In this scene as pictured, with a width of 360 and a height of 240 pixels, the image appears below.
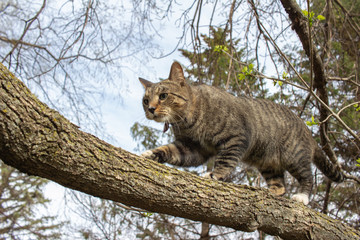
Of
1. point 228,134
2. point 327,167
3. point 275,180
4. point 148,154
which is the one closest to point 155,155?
point 148,154

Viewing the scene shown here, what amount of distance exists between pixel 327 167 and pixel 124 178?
334cm

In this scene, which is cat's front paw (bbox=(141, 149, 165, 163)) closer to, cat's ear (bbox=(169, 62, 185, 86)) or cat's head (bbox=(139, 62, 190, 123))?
cat's head (bbox=(139, 62, 190, 123))

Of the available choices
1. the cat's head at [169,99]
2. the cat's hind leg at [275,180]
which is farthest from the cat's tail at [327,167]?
the cat's head at [169,99]

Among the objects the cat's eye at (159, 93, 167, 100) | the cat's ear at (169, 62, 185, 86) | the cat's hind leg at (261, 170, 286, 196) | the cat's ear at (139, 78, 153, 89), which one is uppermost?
the cat's ear at (169, 62, 185, 86)

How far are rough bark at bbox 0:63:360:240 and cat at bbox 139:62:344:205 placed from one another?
2.94 feet

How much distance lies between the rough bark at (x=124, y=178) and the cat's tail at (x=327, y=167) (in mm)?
1540

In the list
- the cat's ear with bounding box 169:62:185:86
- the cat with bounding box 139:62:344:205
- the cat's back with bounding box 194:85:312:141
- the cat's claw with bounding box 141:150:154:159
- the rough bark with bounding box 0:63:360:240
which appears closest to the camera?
the rough bark with bounding box 0:63:360:240

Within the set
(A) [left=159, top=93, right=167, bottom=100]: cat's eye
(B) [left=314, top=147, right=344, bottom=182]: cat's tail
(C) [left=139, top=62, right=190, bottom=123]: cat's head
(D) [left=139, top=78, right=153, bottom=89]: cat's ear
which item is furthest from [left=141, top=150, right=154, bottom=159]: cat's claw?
(B) [left=314, top=147, right=344, bottom=182]: cat's tail

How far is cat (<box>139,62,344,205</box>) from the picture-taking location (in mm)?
3402

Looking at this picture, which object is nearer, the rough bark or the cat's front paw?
the rough bark

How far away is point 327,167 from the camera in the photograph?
4184 millimetres


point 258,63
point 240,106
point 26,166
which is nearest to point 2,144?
point 26,166

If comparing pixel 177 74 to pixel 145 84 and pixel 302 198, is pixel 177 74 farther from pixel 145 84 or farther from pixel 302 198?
pixel 302 198

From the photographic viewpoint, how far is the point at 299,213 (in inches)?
98.3
